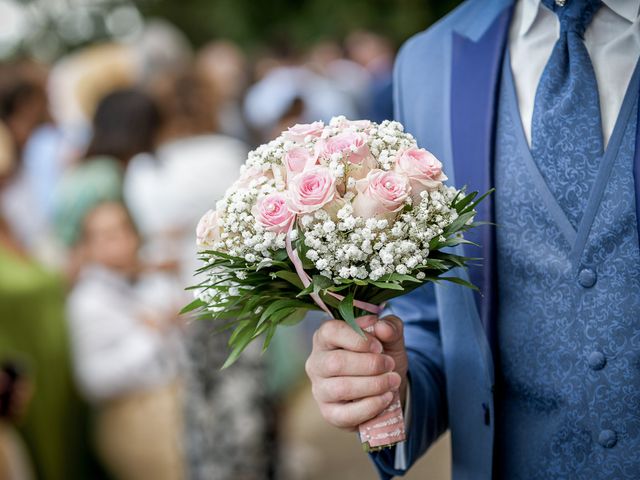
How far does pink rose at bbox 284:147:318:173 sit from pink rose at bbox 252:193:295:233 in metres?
0.07

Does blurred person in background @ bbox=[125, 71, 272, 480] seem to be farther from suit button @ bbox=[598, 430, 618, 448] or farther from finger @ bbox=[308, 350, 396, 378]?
suit button @ bbox=[598, 430, 618, 448]

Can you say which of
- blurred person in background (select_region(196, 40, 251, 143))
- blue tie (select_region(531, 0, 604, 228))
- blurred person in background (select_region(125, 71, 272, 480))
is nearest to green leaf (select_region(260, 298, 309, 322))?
blue tie (select_region(531, 0, 604, 228))

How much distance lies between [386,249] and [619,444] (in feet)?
2.23

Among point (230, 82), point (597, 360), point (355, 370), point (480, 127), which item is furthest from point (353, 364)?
point (230, 82)

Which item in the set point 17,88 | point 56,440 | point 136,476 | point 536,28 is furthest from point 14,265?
point 536,28

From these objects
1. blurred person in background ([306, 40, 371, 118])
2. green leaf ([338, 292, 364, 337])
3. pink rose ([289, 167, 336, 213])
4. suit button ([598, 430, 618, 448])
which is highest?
pink rose ([289, 167, 336, 213])

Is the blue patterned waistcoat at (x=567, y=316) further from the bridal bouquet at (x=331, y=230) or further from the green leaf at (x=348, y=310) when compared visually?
the green leaf at (x=348, y=310)

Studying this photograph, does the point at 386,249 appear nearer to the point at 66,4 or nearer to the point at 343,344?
the point at 343,344

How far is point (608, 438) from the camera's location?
1843 millimetres

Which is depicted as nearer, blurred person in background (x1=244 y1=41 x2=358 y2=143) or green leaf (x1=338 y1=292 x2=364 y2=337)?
green leaf (x1=338 y1=292 x2=364 y2=337)

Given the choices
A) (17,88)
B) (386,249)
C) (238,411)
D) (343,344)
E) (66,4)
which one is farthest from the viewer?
(66,4)

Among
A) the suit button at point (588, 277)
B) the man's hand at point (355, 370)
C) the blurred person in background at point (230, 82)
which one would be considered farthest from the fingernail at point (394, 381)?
the blurred person in background at point (230, 82)

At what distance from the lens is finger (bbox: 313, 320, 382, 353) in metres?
1.77

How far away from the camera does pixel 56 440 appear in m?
4.27
